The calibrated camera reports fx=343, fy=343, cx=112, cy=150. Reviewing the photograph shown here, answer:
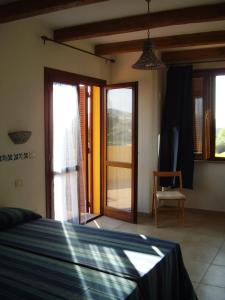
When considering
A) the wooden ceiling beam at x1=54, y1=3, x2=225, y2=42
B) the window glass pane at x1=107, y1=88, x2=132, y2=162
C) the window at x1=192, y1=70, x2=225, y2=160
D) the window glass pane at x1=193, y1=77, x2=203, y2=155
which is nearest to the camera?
the wooden ceiling beam at x1=54, y1=3, x2=225, y2=42

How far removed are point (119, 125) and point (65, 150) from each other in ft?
3.54

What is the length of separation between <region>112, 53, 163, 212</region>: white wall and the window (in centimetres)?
63

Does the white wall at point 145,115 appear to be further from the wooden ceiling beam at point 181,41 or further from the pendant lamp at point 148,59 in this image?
the pendant lamp at point 148,59

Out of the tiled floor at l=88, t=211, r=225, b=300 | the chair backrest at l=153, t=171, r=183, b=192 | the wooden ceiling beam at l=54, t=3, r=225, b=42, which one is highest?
the wooden ceiling beam at l=54, t=3, r=225, b=42

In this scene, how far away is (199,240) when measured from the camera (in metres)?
4.21

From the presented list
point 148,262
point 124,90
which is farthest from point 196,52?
point 148,262

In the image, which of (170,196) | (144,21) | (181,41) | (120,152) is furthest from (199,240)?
(144,21)

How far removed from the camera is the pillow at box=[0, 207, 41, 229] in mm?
2992

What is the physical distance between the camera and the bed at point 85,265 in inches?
77.3

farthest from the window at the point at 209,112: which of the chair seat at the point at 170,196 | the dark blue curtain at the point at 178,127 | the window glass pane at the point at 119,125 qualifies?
the window glass pane at the point at 119,125

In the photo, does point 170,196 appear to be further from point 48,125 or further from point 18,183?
point 18,183

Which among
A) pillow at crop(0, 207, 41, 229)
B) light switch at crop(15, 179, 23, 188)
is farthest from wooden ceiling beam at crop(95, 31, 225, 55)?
pillow at crop(0, 207, 41, 229)

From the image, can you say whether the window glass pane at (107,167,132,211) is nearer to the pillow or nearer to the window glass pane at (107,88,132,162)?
the window glass pane at (107,88,132,162)

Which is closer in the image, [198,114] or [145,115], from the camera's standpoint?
[145,115]
